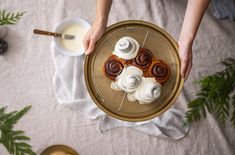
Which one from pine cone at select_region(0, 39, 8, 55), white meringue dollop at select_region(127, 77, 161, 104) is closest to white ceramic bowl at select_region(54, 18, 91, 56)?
pine cone at select_region(0, 39, 8, 55)

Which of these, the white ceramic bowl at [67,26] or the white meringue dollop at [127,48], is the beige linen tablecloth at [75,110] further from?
the white meringue dollop at [127,48]

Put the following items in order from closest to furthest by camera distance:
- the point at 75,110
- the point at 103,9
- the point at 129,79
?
the point at 129,79 → the point at 103,9 → the point at 75,110

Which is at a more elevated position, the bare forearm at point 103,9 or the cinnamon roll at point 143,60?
the bare forearm at point 103,9

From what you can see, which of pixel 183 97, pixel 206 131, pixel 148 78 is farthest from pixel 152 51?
pixel 206 131

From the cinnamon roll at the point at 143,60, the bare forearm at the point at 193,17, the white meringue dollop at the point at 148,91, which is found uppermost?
the bare forearm at the point at 193,17

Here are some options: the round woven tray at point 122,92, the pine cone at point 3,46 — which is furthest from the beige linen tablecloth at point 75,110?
the round woven tray at point 122,92

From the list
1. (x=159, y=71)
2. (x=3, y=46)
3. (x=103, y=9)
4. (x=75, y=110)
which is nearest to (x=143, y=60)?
(x=159, y=71)

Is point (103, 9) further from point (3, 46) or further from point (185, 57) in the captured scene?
point (3, 46)

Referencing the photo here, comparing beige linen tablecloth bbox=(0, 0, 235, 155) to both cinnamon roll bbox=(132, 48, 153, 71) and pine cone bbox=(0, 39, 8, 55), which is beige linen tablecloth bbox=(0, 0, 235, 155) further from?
cinnamon roll bbox=(132, 48, 153, 71)
